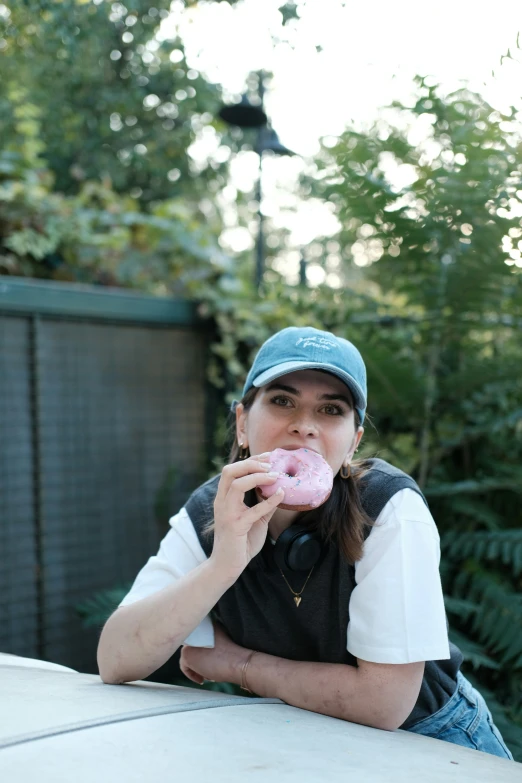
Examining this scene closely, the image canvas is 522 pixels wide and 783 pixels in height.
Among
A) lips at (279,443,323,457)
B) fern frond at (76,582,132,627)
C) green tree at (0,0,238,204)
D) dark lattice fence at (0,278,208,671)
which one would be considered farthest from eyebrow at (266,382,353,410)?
green tree at (0,0,238,204)

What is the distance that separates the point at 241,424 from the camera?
6.44ft

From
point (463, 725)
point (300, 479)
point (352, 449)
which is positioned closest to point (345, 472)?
point (352, 449)

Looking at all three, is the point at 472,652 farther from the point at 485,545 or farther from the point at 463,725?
the point at 463,725

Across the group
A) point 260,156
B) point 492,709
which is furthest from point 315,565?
point 260,156

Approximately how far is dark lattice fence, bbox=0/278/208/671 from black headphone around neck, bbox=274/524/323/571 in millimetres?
2514

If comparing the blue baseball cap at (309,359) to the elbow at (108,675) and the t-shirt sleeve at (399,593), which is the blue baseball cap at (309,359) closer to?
the t-shirt sleeve at (399,593)

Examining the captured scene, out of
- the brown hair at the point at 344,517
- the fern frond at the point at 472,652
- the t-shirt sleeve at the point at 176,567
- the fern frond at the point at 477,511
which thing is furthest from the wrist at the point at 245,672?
the fern frond at the point at 477,511

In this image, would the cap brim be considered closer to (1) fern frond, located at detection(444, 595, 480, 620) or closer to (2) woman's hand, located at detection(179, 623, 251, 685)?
(2) woman's hand, located at detection(179, 623, 251, 685)

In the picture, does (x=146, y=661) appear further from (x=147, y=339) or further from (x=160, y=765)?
(x=147, y=339)

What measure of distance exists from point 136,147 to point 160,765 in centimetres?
739

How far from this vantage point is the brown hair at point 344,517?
1.71m

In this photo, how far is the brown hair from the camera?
5.59ft

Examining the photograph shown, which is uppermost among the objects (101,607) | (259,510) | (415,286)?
(415,286)

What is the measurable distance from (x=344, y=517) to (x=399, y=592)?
0.74 ft
